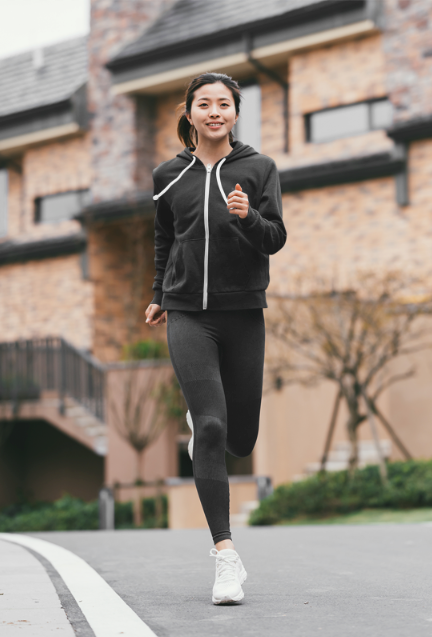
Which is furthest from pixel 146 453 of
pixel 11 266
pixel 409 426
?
pixel 11 266

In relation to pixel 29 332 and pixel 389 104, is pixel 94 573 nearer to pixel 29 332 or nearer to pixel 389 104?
pixel 389 104

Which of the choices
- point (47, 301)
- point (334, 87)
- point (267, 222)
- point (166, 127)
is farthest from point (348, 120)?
point (267, 222)

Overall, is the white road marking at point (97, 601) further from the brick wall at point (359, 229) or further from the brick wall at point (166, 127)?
the brick wall at point (166, 127)

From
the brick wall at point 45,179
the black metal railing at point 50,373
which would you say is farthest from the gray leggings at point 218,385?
the brick wall at point 45,179

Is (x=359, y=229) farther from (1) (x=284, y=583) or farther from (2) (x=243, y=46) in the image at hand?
(1) (x=284, y=583)

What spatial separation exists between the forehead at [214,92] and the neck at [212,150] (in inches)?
7.2

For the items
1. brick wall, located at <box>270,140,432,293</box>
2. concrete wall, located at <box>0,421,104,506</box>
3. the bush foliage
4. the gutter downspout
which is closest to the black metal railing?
concrete wall, located at <box>0,421,104,506</box>

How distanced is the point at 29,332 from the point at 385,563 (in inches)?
773

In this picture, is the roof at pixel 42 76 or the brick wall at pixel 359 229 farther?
the roof at pixel 42 76

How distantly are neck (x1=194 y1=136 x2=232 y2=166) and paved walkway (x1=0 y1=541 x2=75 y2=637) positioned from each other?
1.86 meters

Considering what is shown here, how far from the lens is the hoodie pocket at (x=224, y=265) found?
387cm

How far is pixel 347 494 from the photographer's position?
12.1m

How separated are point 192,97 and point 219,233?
0.66 m

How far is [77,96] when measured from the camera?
888 inches
